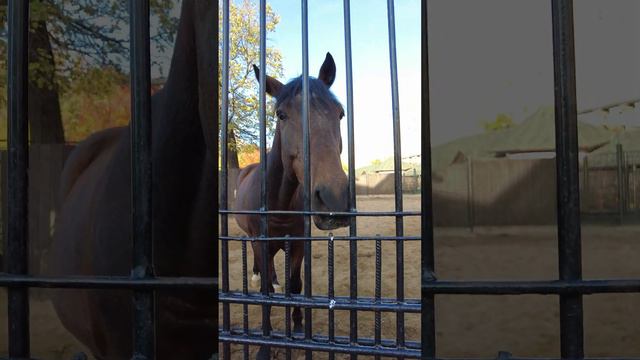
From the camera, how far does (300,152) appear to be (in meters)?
0.91

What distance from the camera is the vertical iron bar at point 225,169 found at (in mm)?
945

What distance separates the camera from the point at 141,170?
100 cm

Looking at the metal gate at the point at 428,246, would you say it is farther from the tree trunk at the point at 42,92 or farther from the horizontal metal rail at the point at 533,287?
the tree trunk at the point at 42,92

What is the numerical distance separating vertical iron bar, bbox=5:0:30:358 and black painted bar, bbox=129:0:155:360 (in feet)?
0.94

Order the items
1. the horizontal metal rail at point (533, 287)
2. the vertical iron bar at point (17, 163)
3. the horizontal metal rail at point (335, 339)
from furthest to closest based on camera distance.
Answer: the vertical iron bar at point (17, 163), the horizontal metal rail at point (335, 339), the horizontal metal rail at point (533, 287)

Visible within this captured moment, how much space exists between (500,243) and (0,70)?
46.7 inches

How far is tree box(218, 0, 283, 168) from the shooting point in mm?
957

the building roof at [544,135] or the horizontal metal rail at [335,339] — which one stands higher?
the building roof at [544,135]

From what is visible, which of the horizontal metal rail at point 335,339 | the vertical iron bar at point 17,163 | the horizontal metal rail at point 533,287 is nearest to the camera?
the horizontal metal rail at point 533,287

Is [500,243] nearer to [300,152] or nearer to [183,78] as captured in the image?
[300,152]

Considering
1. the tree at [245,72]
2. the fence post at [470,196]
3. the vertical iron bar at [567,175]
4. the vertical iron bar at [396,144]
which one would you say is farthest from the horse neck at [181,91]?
the vertical iron bar at [567,175]

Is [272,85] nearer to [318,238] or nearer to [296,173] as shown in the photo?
[296,173]

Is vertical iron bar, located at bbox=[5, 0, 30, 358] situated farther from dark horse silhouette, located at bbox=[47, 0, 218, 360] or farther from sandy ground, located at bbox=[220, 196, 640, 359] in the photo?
sandy ground, located at bbox=[220, 196, 640, 359]

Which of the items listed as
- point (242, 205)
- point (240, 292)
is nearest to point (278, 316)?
point (240, 292)
